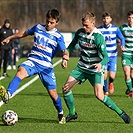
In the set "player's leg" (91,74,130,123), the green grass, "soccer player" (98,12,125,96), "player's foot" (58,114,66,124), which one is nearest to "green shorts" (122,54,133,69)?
"soccer player" (98,12,125,96)

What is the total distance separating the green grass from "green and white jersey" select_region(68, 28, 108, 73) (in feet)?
3.24

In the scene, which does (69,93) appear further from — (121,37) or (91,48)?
(121,37)

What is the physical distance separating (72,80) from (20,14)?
130 ft

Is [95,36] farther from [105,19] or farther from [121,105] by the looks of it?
[105,19]

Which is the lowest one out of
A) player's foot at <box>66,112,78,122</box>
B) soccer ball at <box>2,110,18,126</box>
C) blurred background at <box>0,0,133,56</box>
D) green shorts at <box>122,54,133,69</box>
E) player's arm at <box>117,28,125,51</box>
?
blurred background at <box>0,0,133,56</box>

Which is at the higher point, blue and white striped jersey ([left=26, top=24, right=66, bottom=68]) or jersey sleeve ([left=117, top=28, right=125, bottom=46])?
blue and white striped jersey ([left=26, top=24, right=66, bottom=68])

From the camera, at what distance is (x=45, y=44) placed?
10.7 metres

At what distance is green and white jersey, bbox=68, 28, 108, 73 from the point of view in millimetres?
10453

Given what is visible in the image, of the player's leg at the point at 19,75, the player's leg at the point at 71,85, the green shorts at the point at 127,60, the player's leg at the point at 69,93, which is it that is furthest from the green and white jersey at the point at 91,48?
the green shorts at the point at 127,60

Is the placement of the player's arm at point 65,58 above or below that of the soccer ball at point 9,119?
above

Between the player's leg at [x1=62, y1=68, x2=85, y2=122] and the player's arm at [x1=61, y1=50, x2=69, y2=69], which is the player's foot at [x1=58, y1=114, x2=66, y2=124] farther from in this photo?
the player's arm at [x1=61, y1=50, x2=69, y2=69]

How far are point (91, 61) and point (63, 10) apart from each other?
3979 centimetres

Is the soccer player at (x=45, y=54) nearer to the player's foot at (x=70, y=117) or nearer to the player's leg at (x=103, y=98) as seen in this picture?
the player's foot at (x=70, y=117)

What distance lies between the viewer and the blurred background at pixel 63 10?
1928 inches
